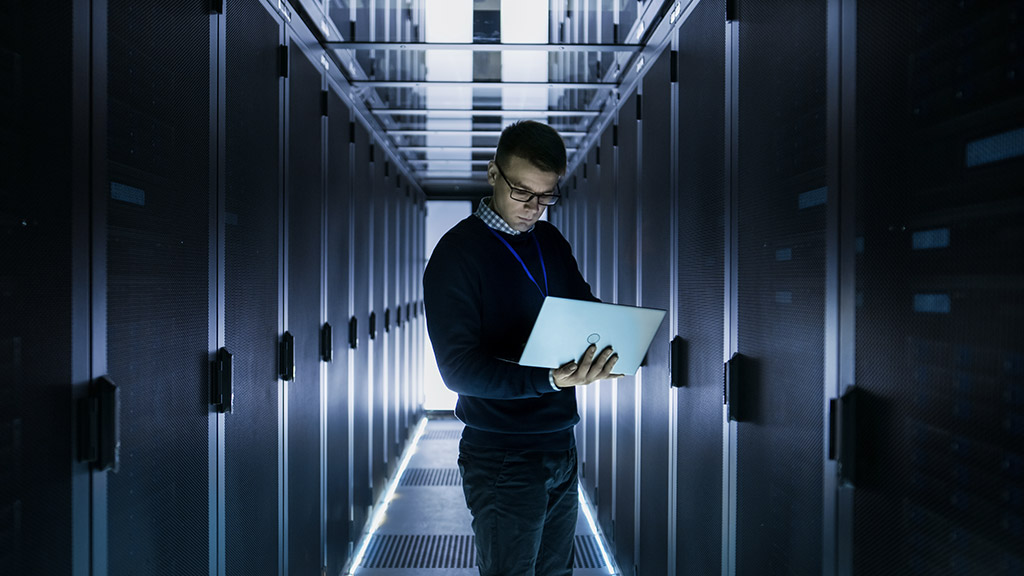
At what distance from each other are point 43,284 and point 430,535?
327 cm

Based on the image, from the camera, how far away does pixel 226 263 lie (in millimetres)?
1808

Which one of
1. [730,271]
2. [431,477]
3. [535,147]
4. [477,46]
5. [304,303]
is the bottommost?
[431,477]

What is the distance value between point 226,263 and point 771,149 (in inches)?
58.8

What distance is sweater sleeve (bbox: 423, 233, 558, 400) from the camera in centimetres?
147

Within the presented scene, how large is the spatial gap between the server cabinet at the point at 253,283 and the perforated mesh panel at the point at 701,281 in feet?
4.64

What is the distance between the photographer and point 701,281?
79.0 inches

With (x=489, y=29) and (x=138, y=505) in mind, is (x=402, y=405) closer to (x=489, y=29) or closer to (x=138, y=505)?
(x=489, y=29)

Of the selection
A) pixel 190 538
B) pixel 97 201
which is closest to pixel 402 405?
pixel 190 538

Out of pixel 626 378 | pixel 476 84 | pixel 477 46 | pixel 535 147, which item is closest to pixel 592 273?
pixel 626 378

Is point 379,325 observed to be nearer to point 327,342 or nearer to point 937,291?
point 327,342

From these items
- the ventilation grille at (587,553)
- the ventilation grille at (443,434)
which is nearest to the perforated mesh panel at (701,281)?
the ventilation grille at (587,553)

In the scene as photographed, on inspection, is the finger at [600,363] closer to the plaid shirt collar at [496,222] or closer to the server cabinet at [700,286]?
the plaid shirt collar at [496,222]

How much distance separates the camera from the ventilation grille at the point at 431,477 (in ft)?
16.6

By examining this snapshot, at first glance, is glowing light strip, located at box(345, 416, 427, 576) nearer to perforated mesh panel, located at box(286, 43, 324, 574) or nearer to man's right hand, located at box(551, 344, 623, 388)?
perforated mesh panel, located at box(286, 43, 324, 574)
